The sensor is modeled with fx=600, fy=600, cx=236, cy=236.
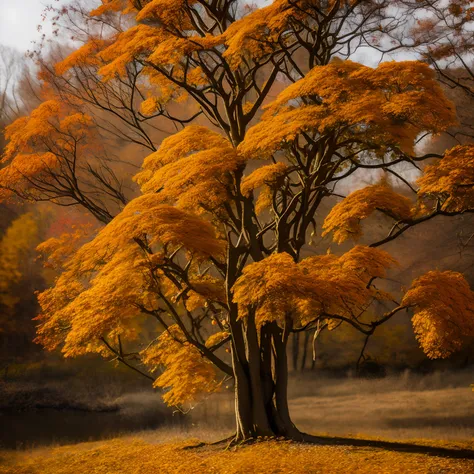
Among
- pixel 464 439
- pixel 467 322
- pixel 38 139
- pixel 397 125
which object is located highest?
pixel 38 139

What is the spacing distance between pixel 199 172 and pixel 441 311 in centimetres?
365

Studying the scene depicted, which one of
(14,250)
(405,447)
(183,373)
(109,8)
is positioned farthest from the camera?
(14,250)

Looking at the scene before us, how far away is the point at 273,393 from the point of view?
31.9 ft

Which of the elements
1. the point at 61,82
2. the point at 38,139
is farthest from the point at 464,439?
the point at 61,82

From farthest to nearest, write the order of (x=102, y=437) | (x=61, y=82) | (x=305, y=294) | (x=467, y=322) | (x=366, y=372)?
(x=366, y=372) → (x=61, y=82) → (x=102, y=437) → (x=467, y=322) → (x=305, y=294)

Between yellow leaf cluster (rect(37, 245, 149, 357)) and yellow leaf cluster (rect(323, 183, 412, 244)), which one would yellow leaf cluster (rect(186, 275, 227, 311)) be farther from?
yellow leaf cluster (rect(323, 183, 412, 244))

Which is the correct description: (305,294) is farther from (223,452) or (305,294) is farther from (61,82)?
(61,82)

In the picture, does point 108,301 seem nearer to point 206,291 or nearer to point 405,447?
point 206,291

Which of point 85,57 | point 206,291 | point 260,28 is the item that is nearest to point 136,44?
point 260,28

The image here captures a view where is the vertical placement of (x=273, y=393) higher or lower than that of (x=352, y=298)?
lower

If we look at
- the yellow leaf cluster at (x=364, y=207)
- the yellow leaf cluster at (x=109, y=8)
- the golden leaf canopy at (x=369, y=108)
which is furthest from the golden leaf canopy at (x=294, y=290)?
the yellow leaf cluster at (x=109, y=8)

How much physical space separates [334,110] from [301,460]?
4574mm

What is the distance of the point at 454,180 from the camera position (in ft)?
24.3

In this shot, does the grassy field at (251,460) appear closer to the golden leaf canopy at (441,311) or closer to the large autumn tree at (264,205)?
the large autumn tree at (264,205)
